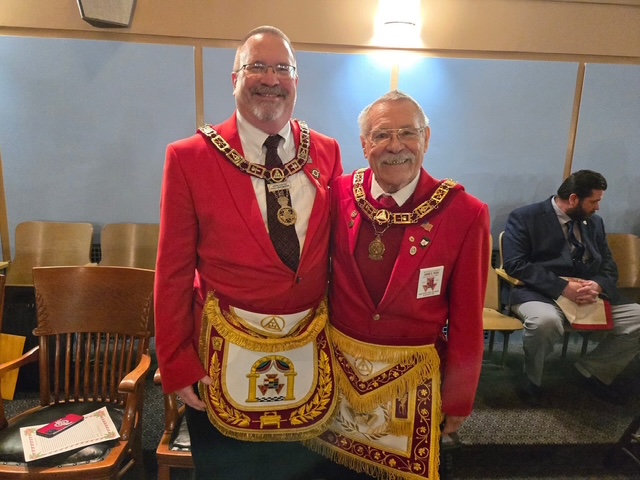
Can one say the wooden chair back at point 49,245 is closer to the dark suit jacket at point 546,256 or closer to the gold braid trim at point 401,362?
the gold braid trim at point 401,362

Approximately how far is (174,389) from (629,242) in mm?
3544

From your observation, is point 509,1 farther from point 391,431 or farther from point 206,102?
point 391,431

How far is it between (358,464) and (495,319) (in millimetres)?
1719

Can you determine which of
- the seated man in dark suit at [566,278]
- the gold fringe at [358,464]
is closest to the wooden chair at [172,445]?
the gold fringe at [358,464]

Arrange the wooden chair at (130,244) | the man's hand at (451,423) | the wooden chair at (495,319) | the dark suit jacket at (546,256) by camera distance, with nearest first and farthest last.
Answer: the man's hand at (451,423) → the wooden chair at (495,319) → the dark suit jacket at (546,256) → the wooden chair at (130,244)

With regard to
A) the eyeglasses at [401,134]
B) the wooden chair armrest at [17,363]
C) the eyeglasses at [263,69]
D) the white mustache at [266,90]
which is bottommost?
the wooden chair armrest at [17,363]

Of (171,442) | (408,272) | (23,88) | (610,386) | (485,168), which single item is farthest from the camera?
(485,168)

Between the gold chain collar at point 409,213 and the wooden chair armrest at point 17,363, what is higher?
the gold chain collar at point 409,213

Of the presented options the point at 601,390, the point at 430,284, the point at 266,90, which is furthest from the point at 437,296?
the point at 601,390

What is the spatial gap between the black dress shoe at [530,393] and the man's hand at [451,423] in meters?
1.65

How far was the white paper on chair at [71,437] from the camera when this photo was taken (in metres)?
1.40

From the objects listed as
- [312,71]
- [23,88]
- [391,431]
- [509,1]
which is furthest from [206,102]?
[391,431]

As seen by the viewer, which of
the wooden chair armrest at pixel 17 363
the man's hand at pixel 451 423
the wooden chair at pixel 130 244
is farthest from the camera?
the wooden chair at pixel 130 244

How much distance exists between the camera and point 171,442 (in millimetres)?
1495
